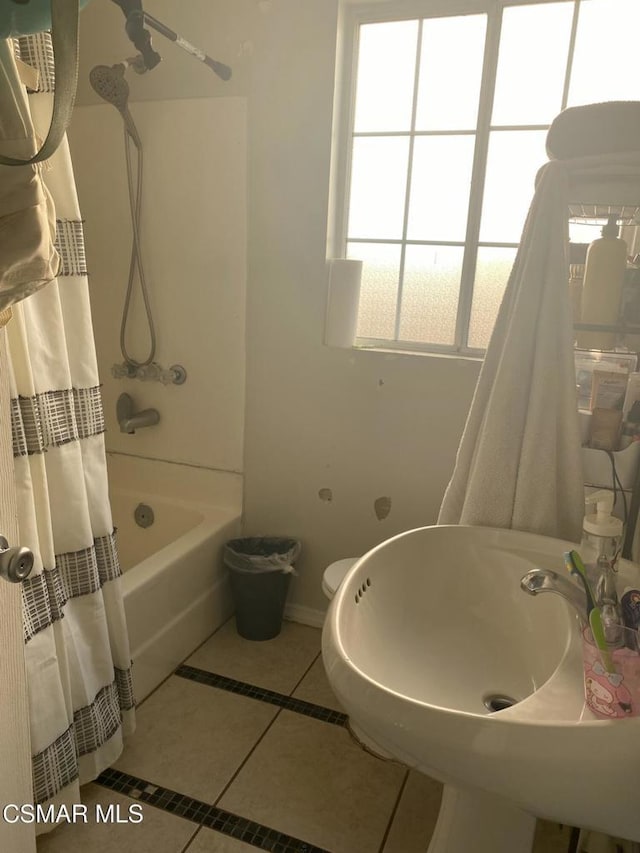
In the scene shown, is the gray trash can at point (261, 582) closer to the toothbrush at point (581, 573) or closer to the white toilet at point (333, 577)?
the white toilet at point (333, 577)

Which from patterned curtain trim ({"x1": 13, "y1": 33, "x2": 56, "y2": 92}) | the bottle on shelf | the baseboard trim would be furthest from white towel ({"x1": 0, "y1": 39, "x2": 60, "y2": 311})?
the baseboard trim

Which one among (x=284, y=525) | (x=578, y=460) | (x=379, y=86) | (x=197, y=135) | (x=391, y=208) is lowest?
(x=284, y=525)

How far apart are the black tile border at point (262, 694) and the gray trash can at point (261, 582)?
0.24 metres

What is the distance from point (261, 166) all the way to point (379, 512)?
1.32 m

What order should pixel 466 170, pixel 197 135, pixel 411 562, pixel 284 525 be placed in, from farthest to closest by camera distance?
1. pixel 284 525
2. pixel 197 135
3. pixel 466 170
4. pixel 411 562

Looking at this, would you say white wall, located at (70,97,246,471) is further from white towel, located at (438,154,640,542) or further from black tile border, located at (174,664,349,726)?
white towel, located at (438,154,640,542)

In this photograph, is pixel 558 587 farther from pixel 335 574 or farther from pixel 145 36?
pixel 145 36

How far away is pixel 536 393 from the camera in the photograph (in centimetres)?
127

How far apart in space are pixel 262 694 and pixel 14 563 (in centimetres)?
134

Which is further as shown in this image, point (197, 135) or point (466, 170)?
point (197, 135)

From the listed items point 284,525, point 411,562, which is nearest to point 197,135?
point 284,525

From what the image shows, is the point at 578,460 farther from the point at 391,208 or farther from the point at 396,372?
the point at 391,208

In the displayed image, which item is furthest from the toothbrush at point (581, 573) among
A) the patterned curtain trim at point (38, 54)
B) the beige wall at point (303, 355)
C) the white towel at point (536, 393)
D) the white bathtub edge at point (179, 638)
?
the white bathtub edge at point (179, 638)

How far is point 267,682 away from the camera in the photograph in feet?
6.56
